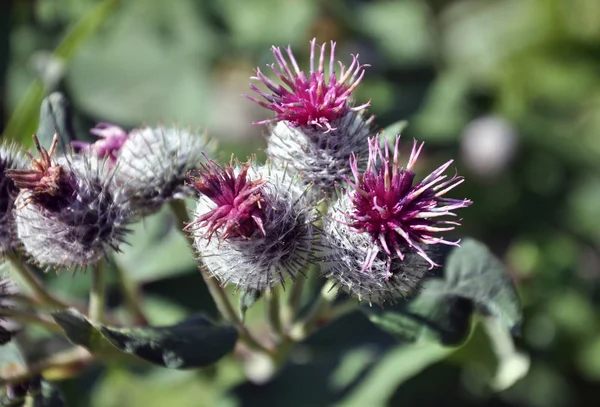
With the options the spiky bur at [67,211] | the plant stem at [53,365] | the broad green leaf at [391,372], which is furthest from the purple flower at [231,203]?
the broad green leaf at [391,372]

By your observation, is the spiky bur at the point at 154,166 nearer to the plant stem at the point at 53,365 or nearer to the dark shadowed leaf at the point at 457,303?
the plant stem at the point at 53,365

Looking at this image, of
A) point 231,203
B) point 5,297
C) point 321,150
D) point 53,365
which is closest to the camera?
point 231,203

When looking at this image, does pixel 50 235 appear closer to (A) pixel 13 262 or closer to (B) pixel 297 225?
(A) pixel 13 262

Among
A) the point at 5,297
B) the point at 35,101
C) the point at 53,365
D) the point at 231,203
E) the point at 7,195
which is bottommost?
the point at 53,365

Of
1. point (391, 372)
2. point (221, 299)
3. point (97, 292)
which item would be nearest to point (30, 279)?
point (97, 292)

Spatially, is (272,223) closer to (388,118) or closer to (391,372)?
(391,372)

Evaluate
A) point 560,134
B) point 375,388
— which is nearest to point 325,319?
point 375,388

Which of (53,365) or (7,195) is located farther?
(53,365)
